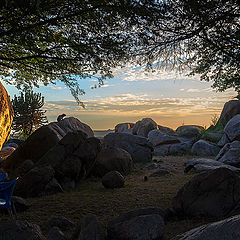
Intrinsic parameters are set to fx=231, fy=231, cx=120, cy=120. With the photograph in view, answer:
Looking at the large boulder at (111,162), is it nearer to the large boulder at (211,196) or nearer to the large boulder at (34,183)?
the large boulder at (34,183)

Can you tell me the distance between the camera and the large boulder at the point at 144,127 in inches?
910

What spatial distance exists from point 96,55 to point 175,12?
247 cm

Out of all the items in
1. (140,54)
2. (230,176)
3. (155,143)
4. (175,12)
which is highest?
(175,12)

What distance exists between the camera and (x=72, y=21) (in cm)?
661

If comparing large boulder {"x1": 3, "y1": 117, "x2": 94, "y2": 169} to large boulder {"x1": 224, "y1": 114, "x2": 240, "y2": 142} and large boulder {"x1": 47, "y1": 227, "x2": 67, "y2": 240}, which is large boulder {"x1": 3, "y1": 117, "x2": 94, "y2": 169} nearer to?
large boulder {"x1": 47, "y1": 227, "x2": 67, "y2": 240}

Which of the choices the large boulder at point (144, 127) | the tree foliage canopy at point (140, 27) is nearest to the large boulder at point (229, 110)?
the large boulder at point (144, 127)

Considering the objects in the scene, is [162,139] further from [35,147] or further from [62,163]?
[62,163]

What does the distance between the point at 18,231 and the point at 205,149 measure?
41.7 feet

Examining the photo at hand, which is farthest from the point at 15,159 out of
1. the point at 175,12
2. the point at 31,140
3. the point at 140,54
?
the point at 175,12

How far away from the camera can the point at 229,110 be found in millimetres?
18234

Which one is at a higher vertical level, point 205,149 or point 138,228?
point 138,228

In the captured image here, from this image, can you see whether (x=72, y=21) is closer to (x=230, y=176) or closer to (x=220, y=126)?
(x=230, y=176)

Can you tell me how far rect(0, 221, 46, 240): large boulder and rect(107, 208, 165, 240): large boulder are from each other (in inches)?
42.3

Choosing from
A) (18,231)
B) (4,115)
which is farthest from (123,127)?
(18,231)
